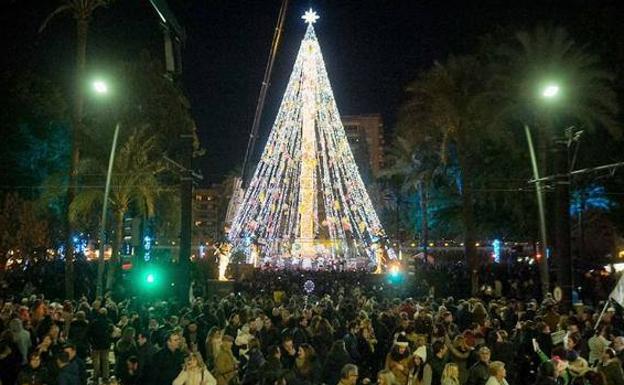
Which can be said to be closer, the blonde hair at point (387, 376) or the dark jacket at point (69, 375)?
the blonde hair at point (387, 376)

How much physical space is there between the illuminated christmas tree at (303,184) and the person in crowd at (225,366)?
2558 cm

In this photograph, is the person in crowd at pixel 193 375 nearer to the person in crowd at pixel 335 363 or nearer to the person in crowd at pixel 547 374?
the person in crowd at pixel 335 363

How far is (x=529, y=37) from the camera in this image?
27641mm

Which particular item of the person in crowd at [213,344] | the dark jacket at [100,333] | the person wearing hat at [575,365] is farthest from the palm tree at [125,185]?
the person wearing hat at [575,365]

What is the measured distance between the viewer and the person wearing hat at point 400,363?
28.0 feet

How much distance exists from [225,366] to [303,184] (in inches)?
1202

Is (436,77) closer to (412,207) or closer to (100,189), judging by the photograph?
(100,189)

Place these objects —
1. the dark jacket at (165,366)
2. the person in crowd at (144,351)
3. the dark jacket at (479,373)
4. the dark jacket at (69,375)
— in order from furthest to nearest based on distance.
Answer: the person in crowd at (144,351) < the dark jacket at (165,366) < the dark jacket at (479,373) < the dark jacket at (69,375)

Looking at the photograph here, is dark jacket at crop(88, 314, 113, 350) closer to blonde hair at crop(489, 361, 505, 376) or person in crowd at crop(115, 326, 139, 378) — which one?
person in crowd at crop(115, 326, 139, 378)

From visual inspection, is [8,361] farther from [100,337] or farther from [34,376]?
[100,337]

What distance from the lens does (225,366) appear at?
9.47 m

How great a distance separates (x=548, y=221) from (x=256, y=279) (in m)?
13.8

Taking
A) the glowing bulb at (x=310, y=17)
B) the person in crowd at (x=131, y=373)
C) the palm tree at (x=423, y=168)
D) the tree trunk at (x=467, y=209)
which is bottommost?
the person in crowd at (x=131, y=373)

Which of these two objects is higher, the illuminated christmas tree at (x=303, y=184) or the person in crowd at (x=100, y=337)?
the illuminated christmas tree at (x=303, y=184)
